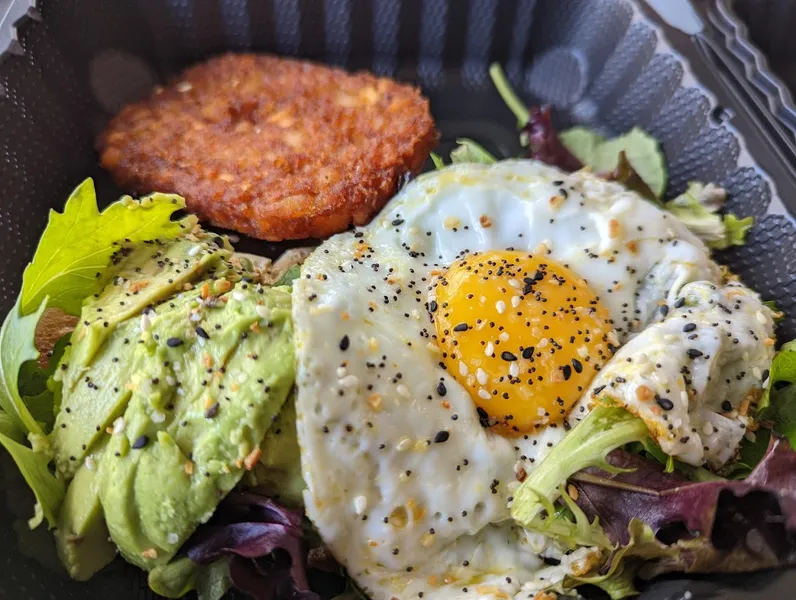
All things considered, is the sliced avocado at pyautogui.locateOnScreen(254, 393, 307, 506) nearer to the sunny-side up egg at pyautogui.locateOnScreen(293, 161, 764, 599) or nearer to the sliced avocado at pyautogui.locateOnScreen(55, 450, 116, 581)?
the sunny-side up egg at pyautogui.locateOnScreen(293, 161, 764, 599)

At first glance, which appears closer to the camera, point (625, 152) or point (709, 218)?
point (709, 218)

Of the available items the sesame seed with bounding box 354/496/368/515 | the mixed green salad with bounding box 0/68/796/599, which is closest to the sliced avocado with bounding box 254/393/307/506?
the mixed green salad with bounding box 0/68/796/599

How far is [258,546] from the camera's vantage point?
1.60 metres

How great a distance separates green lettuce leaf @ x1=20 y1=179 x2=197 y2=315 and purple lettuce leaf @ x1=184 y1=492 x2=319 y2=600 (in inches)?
28.1

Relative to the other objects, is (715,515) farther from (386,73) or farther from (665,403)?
(386,73)

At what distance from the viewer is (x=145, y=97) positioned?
285cm

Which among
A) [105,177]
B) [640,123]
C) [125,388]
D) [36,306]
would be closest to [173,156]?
[105,177]

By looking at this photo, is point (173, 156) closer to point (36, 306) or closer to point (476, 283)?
point (36, 306)

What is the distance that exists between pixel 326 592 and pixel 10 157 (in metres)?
1.77

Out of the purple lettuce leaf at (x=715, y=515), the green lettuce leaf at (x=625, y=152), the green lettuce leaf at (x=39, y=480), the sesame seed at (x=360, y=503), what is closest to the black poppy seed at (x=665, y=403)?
the purple lettuce leaf at (x=715, y=515)

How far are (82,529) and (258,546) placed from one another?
1.44 feet

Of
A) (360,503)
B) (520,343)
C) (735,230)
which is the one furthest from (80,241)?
(735,230)

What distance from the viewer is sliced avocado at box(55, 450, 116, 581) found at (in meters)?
1.62

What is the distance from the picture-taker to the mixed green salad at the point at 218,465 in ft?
5.10
